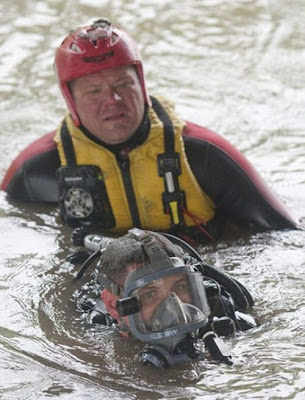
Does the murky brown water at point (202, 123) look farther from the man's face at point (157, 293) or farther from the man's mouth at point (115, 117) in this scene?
the man's mouth at point (115, 117)

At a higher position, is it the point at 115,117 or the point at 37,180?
the point at 115,117

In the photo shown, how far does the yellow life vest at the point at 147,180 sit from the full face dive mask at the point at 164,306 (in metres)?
1.39

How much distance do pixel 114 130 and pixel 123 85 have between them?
21 centimetres

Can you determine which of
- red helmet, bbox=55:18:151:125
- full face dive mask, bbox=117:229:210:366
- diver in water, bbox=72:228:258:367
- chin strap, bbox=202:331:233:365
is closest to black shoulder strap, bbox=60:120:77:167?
red helmet, bbox=55:18:151:125

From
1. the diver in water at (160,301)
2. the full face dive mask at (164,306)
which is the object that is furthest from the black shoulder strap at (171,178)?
the full face dive mask at (164,306)

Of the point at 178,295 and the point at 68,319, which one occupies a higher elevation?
the point at 178,295

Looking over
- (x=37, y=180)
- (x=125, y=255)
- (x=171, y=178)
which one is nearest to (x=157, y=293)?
(x=125, y=255)

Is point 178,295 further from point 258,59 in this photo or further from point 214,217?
point 258,59

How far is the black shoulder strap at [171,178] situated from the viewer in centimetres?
468

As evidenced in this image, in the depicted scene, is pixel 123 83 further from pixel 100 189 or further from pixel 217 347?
pixel 217 347

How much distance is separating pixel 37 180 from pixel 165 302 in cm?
208

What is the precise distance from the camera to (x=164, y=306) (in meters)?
3.25

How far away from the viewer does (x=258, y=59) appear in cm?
754

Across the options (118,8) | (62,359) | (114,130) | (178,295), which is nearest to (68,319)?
(62,359)
